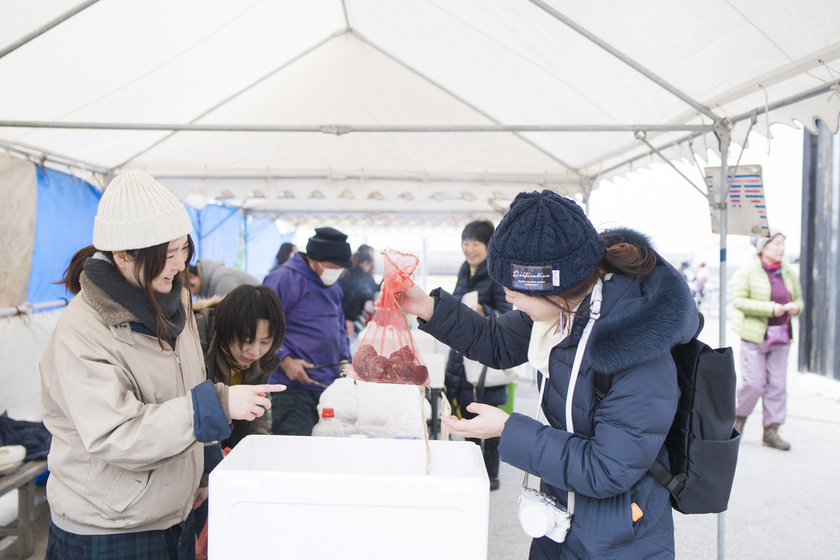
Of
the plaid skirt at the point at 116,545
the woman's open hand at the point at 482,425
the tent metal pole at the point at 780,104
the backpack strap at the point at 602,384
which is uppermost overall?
the tent metal pole at the point at 780,104

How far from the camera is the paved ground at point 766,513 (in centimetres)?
287

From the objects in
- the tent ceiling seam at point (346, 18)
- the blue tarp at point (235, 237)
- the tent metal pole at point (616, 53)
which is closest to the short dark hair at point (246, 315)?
the tent metal pole at point (616, 53)

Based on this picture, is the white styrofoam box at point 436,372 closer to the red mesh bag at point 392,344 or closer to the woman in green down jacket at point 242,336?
the woman in green down jacket at point 242,336

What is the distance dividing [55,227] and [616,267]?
3.98 metres

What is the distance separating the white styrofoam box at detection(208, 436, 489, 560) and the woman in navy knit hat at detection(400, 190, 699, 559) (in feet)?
0.71

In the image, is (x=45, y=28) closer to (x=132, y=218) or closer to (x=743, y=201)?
(x=132, y=218)

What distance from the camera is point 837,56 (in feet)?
6.34

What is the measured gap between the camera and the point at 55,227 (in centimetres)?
376

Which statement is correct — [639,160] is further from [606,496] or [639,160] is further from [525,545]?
[606,496]

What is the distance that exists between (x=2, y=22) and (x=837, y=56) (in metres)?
3.31

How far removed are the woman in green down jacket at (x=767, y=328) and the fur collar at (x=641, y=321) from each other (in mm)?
3884

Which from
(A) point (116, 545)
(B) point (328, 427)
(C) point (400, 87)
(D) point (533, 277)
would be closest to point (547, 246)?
(D) point (533, 277)

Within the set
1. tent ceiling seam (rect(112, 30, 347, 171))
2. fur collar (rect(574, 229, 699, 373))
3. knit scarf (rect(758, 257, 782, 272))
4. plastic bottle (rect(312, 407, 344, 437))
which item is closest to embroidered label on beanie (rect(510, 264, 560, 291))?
fur collar (rect(574, 229, 699, 373))

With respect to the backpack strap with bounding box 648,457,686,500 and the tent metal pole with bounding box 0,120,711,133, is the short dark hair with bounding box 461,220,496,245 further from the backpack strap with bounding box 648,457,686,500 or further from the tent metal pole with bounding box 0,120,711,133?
the backpack strap with bounding box 648,457,686,500
